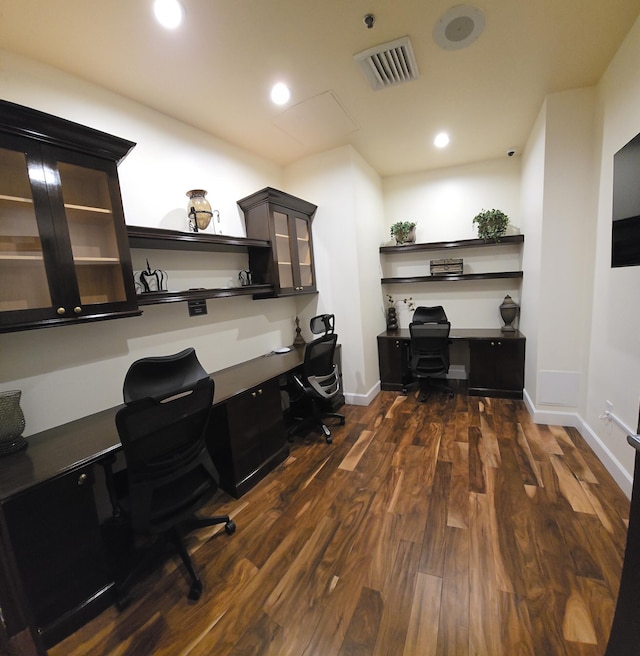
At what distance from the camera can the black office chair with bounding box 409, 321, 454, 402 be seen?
142 inches

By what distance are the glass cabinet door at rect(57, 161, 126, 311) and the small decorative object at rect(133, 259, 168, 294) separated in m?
0.28


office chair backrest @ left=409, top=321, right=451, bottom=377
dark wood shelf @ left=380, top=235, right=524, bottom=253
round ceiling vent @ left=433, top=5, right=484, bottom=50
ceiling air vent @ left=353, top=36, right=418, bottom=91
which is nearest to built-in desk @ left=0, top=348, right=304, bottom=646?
ceiling air vent @ left=353, top=36, right=418, bottom=91

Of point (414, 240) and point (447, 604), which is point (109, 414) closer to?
point (447, 604)

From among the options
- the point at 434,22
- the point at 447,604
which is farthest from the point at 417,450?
the point at 434,22

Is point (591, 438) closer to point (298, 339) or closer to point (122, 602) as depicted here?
point (298, 339)

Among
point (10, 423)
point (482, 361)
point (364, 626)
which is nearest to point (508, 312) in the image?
point (482, 361)

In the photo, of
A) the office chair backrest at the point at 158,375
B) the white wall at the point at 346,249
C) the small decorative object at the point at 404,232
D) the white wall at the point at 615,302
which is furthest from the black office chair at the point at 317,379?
the white wall at the point at 615,302

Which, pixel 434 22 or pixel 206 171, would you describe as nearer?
pixel 434 22

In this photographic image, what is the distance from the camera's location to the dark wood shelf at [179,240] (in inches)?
79.5

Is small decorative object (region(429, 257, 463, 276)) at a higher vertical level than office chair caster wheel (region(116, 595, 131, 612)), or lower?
higher

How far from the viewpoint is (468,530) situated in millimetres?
1815

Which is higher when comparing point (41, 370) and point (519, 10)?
point (519, 10)

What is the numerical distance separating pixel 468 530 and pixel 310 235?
10.5 feet

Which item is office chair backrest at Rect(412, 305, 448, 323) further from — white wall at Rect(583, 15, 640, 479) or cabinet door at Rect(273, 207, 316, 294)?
white wall at Rect(583, 15, 640, 479)
